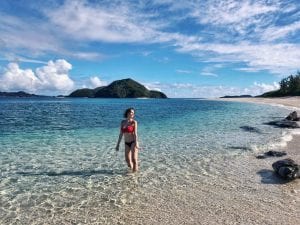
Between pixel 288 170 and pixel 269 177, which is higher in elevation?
pixel 288 170

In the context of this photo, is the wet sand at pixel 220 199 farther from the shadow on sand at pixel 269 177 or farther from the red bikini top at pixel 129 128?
the red bikini top at pixel 129 128

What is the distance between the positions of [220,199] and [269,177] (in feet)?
11.5

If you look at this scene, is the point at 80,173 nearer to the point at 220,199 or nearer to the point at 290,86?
the point at 220,199

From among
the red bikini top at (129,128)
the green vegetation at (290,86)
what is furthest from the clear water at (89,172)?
the green vegetation at (290,86)

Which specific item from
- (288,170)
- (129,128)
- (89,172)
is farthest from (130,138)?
(288,170)

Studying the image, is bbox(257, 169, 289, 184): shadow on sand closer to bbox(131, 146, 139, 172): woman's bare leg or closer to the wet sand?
the wet sand

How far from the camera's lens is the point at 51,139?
76.7ft

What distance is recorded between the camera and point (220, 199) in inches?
393

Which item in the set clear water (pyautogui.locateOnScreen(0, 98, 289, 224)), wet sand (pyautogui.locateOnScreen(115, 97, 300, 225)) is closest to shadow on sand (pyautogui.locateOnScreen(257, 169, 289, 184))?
wet sand (pyautogui.locateOnScreen(115, 97, 300, 225))

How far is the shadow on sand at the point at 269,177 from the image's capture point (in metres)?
11.8

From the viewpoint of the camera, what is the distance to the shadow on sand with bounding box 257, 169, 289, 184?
11.8m

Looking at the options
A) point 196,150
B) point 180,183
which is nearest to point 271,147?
point 196,150

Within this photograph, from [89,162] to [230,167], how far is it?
263 inches

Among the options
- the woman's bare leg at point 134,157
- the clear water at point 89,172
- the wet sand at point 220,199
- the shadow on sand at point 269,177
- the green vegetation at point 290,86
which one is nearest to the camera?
the wet sand at point 220,199
